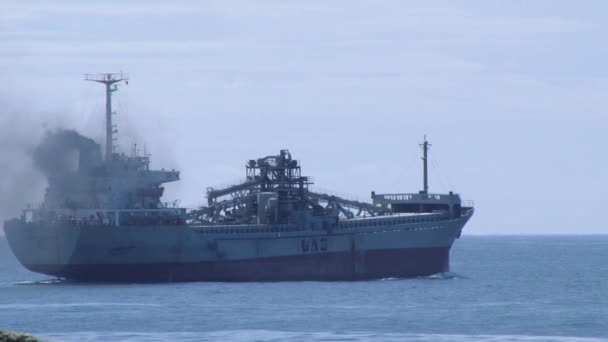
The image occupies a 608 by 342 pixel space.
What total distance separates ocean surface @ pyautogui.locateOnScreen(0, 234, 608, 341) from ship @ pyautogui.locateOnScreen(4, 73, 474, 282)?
1.95 m

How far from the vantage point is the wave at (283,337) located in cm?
4875

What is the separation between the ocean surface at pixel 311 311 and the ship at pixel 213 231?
1946 mm

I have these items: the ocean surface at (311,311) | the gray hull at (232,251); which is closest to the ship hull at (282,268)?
the gray hull at (232,251)

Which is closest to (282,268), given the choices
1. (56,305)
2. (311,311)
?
(56,305)

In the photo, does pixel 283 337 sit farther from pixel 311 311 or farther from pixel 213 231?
pixel 213 231

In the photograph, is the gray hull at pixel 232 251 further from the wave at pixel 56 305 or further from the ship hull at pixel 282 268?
the wave at pixel 56 305

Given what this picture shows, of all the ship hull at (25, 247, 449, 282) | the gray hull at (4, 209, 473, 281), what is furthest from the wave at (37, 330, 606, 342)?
the ship hull at (25, 247, 449, 282)

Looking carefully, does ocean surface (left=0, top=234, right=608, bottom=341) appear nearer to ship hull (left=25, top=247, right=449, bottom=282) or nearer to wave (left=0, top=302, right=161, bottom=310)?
wave (left=0, top=302, right=161, bottom=310)

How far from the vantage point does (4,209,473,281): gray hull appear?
248ft

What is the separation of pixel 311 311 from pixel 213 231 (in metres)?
20.5

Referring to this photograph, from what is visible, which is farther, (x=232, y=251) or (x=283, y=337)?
(x=232, y=251)

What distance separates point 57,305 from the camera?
6256 cm

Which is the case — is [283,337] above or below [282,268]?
below

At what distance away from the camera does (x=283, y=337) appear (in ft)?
161
